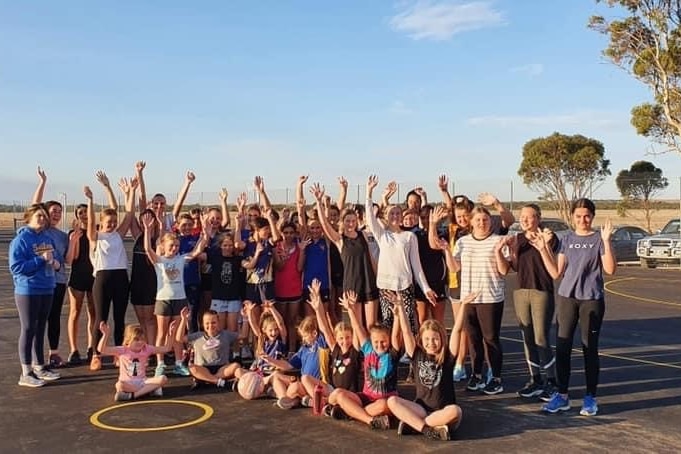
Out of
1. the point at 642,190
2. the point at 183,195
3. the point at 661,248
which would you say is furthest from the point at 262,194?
the point at 642,190

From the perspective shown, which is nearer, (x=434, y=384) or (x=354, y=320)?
(x=434, y=384)

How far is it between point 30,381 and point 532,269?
5.51 m

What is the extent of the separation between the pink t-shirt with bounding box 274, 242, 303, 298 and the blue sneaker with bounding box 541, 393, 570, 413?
316 cm

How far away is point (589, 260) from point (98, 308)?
5.46m

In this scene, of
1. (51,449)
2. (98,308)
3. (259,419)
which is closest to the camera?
(51,449)

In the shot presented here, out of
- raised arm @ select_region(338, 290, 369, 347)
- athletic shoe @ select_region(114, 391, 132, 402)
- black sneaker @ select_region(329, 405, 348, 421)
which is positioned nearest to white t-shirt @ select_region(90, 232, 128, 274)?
athletic shoe @ select_region(114, 391, 132, 402)

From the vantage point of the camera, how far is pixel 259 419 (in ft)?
19.1

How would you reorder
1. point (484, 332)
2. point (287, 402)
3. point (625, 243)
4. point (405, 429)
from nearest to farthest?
1. point (405, 429)
2. point (287, 402)
3. point (484, 332)
4. point (625, 243)

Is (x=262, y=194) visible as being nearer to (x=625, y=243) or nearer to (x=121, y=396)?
(x=121, y=396)

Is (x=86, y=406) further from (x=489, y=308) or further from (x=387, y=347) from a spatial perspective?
(x=489, y=308)

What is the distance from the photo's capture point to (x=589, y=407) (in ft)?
19.3

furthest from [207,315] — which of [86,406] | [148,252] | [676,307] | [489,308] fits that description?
[676,307]

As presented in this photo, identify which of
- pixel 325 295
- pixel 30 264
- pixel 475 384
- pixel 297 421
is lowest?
pixel 297 421

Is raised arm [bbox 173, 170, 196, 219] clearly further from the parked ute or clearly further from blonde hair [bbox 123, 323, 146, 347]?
the parked ute
